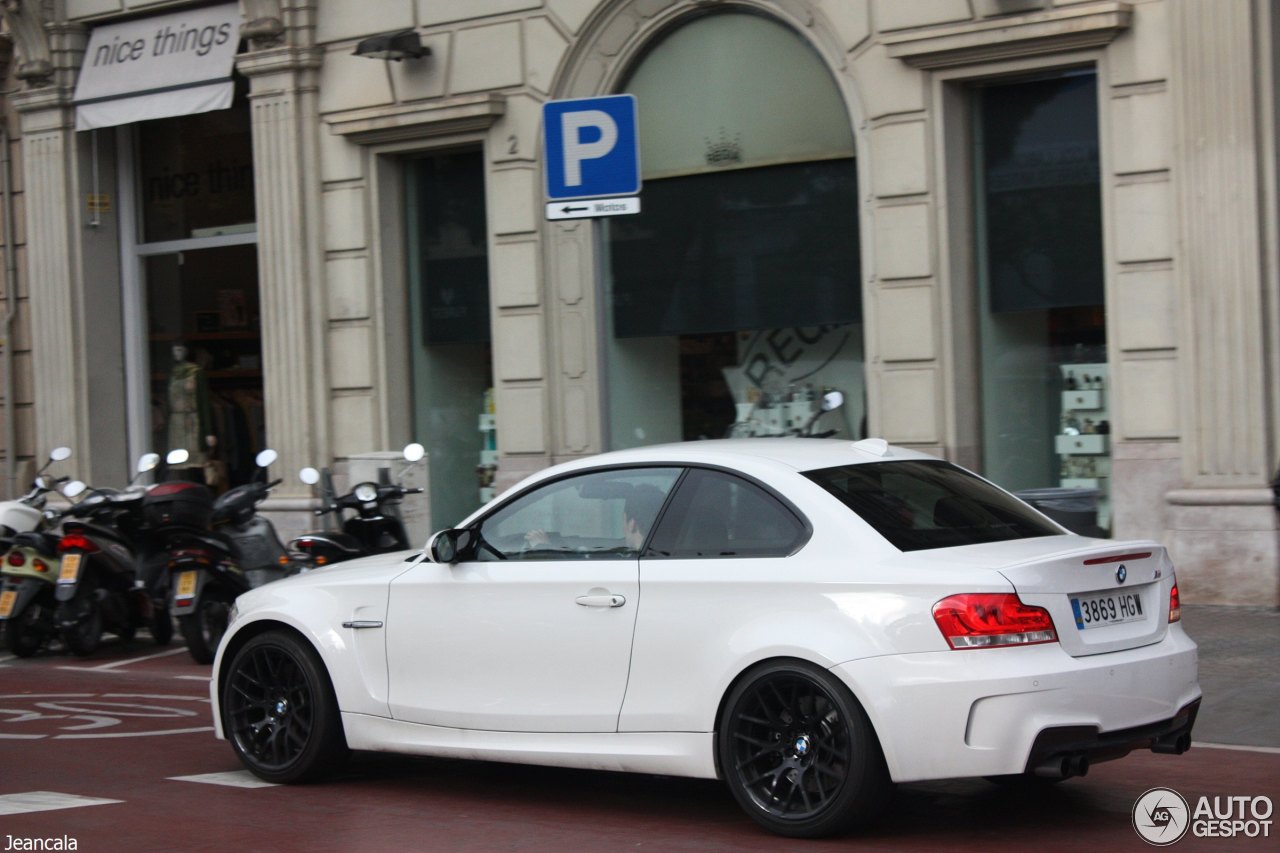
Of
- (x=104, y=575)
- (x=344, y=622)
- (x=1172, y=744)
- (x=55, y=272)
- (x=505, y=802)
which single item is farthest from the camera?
(x=55, y=272)

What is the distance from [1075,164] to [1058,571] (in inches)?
302

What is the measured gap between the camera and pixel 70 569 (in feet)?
37.9

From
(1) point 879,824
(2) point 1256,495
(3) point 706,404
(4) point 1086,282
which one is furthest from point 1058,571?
(3) point 706,404

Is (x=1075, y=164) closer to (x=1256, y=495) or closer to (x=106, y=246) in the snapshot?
(x=1256, y=495)

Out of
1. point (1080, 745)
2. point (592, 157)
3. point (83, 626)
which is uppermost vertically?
point (592, 157)

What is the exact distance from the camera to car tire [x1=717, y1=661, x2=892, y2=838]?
557 centimetres

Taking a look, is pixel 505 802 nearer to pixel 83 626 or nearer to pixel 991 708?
pixel 991 708

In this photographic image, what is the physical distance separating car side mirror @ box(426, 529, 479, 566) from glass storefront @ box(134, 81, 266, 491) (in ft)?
38.4

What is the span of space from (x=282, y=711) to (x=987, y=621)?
127 inches

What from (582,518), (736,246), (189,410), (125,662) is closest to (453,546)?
(582,518)

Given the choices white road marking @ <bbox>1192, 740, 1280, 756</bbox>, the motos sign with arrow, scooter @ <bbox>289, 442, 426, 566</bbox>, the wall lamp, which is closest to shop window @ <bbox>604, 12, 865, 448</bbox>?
the wall lamp

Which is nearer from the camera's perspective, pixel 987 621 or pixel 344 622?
pixel 987 621

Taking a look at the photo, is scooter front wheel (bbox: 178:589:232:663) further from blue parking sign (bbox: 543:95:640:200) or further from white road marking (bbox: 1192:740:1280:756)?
white road marking (bbox: 1192:740:1280:756)

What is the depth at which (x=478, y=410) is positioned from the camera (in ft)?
54.1
